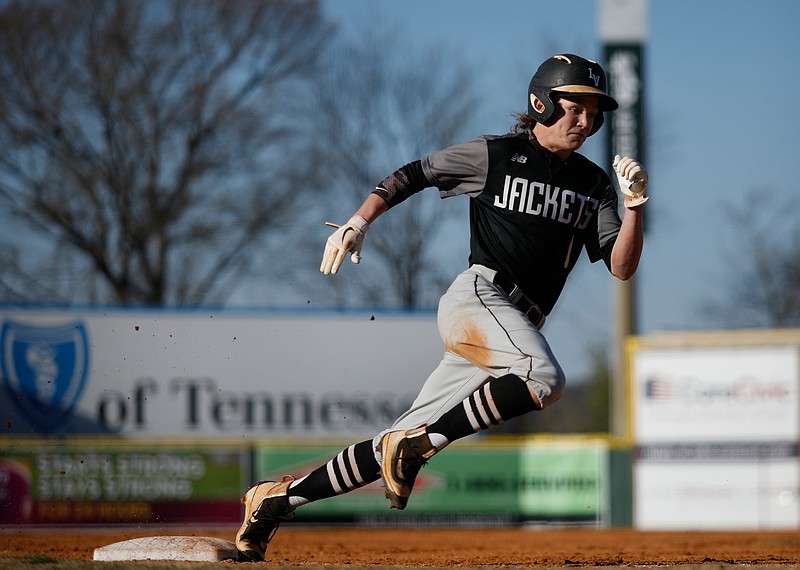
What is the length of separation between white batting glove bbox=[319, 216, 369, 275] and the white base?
1637 mm

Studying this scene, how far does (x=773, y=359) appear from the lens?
1653 centimetres

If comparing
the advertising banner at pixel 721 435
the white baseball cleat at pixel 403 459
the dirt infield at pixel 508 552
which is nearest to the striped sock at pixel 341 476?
the white baseball cleat at pixel 403 459

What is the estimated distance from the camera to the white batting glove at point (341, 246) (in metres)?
5.26

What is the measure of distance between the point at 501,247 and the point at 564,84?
79 centimetres

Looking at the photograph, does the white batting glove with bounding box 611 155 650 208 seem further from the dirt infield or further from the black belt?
the dirt infield

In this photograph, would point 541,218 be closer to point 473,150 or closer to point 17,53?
point 473,150

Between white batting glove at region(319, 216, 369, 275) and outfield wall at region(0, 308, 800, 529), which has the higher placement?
white batting glove at region(319, 216, 369, 275)

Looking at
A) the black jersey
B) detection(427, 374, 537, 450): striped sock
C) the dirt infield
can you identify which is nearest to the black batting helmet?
the black jersey

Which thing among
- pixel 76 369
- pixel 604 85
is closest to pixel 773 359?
pixel 76 369

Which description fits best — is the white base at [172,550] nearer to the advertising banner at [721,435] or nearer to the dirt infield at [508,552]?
the dirt infield at [508,552]

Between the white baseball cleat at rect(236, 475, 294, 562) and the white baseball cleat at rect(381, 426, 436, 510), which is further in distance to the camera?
the white baseball cleat at rect(236, 475, 294, 562)

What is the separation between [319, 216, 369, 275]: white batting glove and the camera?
526cm

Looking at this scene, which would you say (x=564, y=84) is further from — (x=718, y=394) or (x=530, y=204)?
(x=718, y=394)

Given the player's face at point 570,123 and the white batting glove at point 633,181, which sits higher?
the player's face at point 570,123
